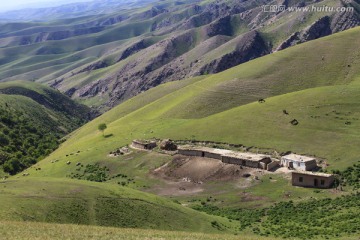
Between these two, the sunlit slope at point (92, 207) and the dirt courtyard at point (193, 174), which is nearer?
the sunlit slope at point (92, 207)

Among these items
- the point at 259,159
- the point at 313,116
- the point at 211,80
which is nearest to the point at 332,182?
the point at 259,159

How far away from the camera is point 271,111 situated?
349 feet

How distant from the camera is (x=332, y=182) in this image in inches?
2783

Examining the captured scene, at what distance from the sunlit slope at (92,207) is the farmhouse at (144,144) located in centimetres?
4003

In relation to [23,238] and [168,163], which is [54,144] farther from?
[23,238]

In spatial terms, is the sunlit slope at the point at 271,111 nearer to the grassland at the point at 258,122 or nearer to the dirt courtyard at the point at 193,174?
the grassland at the point at 258,122

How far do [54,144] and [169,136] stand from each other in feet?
208

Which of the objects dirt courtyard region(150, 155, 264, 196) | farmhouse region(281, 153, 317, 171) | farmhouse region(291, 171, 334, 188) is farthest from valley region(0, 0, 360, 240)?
farmhouse region(281, 153, 317, 171)

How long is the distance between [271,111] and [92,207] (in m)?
62.4

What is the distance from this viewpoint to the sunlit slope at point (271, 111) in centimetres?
8938

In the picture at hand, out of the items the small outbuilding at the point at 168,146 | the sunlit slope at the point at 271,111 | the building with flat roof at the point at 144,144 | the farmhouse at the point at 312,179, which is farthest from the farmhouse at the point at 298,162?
the building with flat roof at the point at 144,144

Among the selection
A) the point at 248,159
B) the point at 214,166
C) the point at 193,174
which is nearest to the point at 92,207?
the point at 193,174

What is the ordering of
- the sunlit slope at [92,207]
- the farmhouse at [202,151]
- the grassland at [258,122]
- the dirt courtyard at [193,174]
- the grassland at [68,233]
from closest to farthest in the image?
1. the grassland at [68,233]
2. the sunlit slope at [92,207]
3. the grassland at [258,122]
4. the dirt courtyard at [193,174]
5. the farmhouse at [202,151]

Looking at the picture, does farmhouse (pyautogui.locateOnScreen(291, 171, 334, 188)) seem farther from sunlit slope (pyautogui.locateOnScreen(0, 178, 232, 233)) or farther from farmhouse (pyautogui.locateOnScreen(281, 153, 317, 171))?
sunlit slope (pyautogui.locateOnScreen(0, 178, 232, 233))
